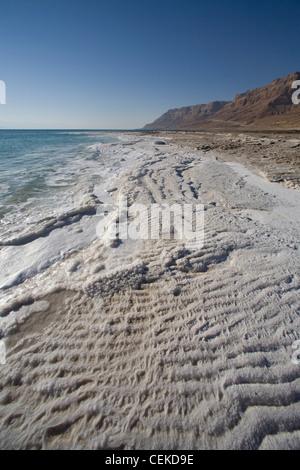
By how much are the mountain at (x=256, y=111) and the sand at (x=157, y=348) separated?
1655 inches

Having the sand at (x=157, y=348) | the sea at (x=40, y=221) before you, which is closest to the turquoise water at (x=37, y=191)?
the sea at (x=40, y=221)

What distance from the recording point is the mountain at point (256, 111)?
5191 cm

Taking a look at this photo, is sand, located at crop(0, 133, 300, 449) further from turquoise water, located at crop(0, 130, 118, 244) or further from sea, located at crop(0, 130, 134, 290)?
turquoise water, located at crop(0, 130, 118, 244)

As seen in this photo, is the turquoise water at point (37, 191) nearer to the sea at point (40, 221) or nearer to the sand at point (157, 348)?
the sea at point (40, 221)

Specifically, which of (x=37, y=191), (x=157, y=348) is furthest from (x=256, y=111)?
(x=157, y=348)

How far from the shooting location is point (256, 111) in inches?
3174

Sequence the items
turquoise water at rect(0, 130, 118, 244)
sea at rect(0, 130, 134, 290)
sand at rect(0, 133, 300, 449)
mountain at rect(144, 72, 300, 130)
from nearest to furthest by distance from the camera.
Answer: sand at rect(0, 133, 300, 449), sea at rect(0, 130, 134, 290), turquoise water at rect(0, 130, 118, 244), mountain at rect(144, 72, 300, 130)

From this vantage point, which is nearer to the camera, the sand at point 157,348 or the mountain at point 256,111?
the sand at point 157,348

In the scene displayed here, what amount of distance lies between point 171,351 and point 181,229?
77.1 inches

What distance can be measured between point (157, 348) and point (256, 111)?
335 feet

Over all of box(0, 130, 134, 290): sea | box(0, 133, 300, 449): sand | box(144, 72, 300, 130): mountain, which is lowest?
box(0, 133, 300, 449): sand

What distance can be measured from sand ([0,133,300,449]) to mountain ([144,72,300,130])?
42045 millimetres

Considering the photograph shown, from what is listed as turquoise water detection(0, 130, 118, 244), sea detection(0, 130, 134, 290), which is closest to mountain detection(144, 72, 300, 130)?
turquoise water detection(0, 130, 118, 244)

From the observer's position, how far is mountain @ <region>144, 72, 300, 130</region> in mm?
51906
